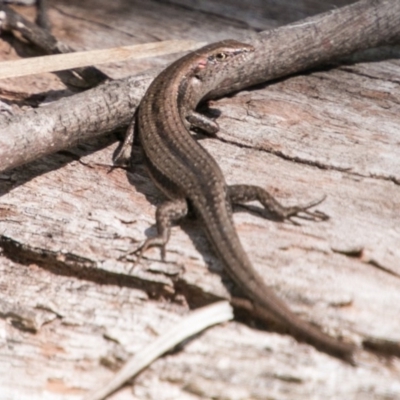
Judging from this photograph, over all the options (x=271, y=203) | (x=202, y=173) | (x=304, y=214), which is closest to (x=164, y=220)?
(x=202, y=173)

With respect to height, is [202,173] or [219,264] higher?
[202,173]

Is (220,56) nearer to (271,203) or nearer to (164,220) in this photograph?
(271,203)

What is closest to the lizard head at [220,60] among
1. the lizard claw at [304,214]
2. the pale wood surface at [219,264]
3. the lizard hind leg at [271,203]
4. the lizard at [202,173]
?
the lizard at [202,173]

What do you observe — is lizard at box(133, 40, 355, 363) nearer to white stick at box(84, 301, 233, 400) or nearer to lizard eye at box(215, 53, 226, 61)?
lizard eye at box(215, 53, 226, 61)

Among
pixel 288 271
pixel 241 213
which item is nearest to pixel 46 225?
pixel 241 213

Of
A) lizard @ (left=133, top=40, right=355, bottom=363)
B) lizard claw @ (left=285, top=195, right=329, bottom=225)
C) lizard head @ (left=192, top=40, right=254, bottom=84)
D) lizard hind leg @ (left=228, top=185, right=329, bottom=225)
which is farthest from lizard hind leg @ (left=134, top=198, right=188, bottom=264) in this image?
lizard head @ (left=192, top=40, right=254, bottom=84)

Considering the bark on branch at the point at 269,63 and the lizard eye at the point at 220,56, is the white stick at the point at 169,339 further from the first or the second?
the lizard eye at the point at 220,56

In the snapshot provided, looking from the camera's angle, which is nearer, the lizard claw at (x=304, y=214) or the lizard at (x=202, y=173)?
the lizard at (x=202, y=173)
